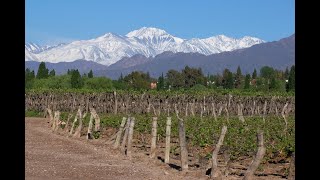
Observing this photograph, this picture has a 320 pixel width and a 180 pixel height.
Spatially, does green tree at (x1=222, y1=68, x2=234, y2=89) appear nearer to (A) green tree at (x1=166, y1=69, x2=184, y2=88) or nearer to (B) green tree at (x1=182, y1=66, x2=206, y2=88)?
(B) green tree at (x1=182, y1=66, x2=206, y2=88)

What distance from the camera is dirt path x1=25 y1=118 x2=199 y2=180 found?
11.0 meters

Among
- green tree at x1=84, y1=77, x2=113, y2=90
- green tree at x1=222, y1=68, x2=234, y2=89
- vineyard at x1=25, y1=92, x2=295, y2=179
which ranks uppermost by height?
green tree at x1=222, y1=68, x2=234, y2=89

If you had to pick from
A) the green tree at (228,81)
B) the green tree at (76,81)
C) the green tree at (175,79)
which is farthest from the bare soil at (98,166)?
the green tree at (175,79)

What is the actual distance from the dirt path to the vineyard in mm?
510

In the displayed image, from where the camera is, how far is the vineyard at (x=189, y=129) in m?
11.7

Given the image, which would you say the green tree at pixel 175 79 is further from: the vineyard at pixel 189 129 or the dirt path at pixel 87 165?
the dirt path at pixel 87 165

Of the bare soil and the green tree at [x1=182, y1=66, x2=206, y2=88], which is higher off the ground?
the green tree at [x1=182, y1=66, x2=206, y2=88]

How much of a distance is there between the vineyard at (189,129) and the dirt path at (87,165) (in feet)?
1.67

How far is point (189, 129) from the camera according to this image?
21234mm

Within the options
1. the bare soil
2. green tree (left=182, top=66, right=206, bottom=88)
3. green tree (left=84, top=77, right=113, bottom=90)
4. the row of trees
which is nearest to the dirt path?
the bare soil

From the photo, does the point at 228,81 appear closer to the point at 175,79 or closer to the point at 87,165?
the point at 175,79

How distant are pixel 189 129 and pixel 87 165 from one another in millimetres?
8976

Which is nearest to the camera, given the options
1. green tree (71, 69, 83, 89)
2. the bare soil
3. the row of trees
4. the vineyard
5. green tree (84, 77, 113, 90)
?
the bare soil

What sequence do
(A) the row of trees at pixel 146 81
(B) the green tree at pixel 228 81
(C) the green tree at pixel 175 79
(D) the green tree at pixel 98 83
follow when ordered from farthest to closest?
1. (C) the green tree at pixel 175 79
2. (B) the green tree at pixel 228 81
3. (A) the row of trees at pixel 146 81
4. (D) the green tree at pixel 98 83
